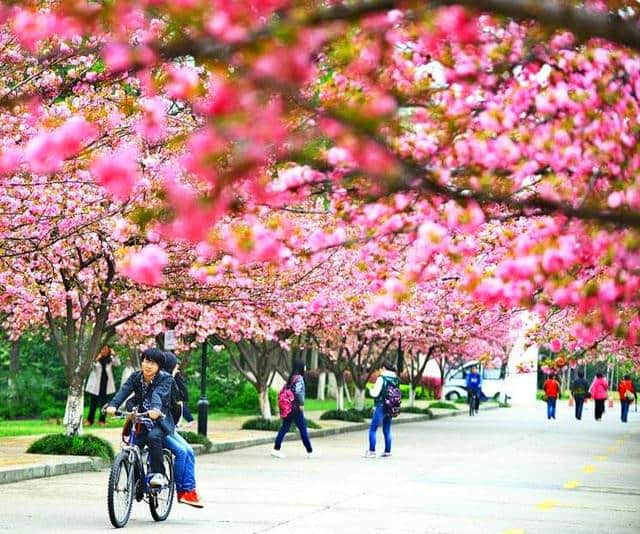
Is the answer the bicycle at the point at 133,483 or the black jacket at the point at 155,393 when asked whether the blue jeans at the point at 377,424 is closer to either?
the bicycle at the point at 133,483

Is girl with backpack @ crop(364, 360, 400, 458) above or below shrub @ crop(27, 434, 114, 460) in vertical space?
above

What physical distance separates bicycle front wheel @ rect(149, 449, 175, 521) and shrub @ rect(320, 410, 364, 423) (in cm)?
2484

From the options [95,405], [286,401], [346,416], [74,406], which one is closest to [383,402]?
[286,401]

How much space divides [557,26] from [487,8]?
0.79 ft

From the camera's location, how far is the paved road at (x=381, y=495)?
13.3 meters

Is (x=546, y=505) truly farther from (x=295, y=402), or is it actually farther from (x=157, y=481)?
(x=295, y=402)

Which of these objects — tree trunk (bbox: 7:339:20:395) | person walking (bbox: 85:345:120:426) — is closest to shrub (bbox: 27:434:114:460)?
person walking (bbox: 85:345:120:426)

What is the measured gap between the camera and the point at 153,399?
13.5m

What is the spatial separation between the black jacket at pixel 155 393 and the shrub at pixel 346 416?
25.1m

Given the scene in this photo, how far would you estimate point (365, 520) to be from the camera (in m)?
13.6

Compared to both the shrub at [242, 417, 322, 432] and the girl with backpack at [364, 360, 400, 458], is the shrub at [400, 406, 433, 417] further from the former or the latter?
the girl with backpack at [364, 360, 400, 458]

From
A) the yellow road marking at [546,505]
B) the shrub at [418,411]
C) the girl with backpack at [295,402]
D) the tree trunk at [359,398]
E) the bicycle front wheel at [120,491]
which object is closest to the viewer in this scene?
the bicycle front wheel at [120,491]

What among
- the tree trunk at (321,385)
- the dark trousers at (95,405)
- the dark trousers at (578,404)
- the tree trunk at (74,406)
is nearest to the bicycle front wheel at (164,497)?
the tree trunk at (74,406)

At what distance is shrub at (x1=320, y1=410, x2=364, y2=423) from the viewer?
126 feet
